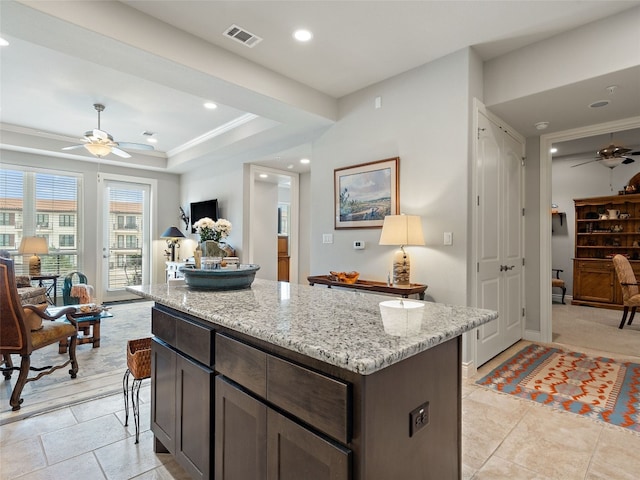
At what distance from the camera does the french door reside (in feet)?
21.7

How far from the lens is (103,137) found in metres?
4.14

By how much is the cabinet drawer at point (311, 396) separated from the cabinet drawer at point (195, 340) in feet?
1.36

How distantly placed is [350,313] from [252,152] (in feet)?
14.9

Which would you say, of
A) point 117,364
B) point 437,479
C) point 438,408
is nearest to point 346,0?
point 438,408

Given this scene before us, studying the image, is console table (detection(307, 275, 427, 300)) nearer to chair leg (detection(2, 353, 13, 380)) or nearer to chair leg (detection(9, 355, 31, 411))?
chair leg (detection(9, 355, 31, 411))

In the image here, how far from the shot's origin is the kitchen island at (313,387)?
0.92 meters

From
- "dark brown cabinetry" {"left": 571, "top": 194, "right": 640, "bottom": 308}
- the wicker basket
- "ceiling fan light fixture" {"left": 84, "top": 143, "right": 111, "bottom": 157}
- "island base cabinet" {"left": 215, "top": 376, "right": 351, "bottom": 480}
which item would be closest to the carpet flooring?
the wicker basket

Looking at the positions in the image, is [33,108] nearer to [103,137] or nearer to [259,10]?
[103,137]

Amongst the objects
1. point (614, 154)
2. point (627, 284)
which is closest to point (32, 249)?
point (627, 284)

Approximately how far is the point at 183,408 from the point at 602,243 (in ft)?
24.4

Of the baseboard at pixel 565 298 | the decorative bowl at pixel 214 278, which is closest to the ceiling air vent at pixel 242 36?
the decorative bowl at pixel 214 278

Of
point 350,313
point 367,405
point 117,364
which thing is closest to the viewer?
point 367,405

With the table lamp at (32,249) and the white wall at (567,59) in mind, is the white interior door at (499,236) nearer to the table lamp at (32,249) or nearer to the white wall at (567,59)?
the white wall at (567,59)

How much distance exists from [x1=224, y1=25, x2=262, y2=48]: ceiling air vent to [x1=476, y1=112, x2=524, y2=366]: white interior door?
6.92 ft
